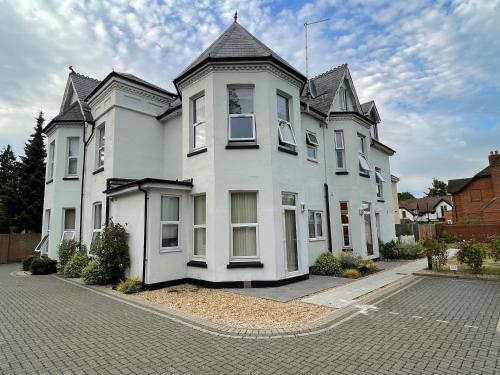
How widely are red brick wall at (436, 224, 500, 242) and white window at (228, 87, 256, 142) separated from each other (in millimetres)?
21469

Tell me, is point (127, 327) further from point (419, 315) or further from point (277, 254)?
point (419, 315)

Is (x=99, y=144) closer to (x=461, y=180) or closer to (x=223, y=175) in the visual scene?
(x=223, y=175)

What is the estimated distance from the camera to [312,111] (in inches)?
541

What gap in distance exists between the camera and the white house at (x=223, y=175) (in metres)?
9.61

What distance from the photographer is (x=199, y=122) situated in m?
11.0

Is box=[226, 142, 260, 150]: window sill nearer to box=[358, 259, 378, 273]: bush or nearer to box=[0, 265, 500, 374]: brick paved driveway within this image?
box=[0, 265, 500, 374]: brick paved driveway

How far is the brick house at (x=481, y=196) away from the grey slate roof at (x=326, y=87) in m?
23.9

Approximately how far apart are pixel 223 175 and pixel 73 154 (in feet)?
34.9

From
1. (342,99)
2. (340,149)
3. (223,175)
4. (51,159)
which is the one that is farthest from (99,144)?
(342,99)

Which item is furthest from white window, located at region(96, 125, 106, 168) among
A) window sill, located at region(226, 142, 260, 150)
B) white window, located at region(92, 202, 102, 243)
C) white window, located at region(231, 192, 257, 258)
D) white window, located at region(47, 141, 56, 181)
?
white window, located at region(231, 192, 257, 258)

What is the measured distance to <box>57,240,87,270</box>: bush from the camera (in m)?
14.0

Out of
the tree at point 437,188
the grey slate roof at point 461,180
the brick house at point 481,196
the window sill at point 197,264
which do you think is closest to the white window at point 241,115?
the window sill at point 197,264

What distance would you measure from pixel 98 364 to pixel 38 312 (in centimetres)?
406

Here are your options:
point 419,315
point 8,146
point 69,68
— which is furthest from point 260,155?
point 8,146
